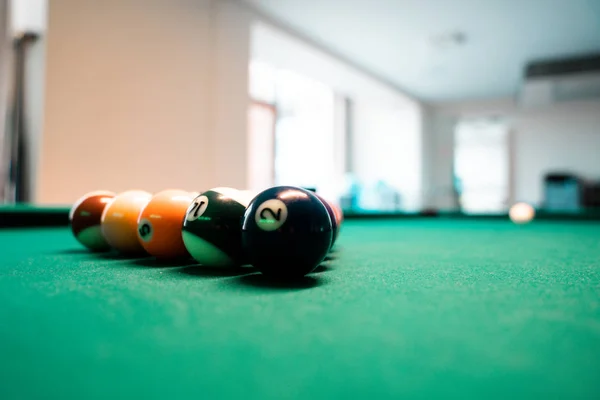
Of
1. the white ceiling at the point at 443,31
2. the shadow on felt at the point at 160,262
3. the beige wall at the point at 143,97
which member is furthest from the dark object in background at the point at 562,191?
the shadow on felt at the point at 160,262

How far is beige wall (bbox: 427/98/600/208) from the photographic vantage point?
37.0 ft

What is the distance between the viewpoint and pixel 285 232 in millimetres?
1171

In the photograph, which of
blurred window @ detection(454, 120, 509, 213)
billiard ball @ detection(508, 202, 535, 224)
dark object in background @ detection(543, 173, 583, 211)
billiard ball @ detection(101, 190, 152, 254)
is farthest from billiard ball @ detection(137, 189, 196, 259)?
blurred window @ detection(454, 120, 509, 213)

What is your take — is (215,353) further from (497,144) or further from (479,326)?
(497,144)

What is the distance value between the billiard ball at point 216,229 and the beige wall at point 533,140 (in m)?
12.0

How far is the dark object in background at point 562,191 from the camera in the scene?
10.7 metres

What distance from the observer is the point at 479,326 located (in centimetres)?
75

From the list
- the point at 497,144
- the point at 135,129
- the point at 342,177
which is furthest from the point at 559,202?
the point at 135,129

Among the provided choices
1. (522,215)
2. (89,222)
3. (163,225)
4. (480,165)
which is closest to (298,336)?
(163,225)

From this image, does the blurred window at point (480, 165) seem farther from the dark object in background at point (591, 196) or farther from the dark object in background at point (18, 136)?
the dark object in background at point (18, 136)

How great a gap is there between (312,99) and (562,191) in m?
6.87

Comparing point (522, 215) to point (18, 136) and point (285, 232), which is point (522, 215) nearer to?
point (285, 232)

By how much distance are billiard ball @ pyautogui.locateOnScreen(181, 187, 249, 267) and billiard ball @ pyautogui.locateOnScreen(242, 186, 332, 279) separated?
5.4 inches

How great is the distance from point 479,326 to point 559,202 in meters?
11.9
